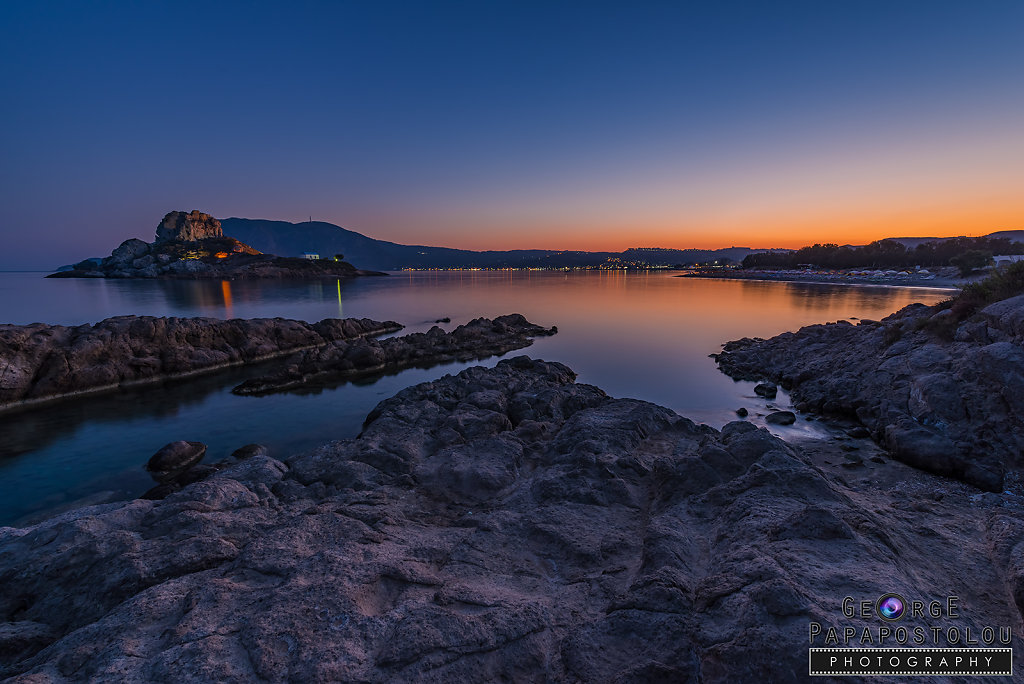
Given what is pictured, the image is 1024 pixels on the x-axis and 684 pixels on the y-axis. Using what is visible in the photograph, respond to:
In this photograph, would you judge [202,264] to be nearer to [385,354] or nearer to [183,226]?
[183,226]

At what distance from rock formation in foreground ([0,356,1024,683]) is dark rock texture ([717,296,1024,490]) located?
0.94m

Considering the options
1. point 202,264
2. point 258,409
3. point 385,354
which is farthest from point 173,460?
point 202,264

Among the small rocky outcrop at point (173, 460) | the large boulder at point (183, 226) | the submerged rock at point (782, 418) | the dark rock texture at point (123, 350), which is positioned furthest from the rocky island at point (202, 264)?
the submerged rock at point (782, 418)

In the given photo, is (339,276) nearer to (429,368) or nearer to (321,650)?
(429,368)

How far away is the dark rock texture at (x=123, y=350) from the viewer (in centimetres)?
1683

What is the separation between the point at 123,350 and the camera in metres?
20.0

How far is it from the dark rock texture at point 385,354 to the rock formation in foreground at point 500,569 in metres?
13.2

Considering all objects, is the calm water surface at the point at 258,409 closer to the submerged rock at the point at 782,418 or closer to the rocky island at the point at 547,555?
the submerged rock at the point at 782,418

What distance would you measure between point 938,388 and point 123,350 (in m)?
32.0

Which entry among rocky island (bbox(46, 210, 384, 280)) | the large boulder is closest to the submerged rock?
rocky island (bbox(46, 210, 384, 280))

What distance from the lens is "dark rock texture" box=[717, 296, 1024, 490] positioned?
7.98 m

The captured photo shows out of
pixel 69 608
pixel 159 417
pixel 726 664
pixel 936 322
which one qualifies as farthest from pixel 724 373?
pixel 159 417

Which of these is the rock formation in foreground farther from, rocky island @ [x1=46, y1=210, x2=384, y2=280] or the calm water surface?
rocky island @ [x1=46, y1=210, x2=384, y2=280]

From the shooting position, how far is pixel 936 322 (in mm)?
13312
